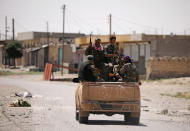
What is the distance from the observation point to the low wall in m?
41.5

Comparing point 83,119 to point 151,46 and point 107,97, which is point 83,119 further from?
point 151,46

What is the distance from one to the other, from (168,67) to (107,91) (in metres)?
29.5

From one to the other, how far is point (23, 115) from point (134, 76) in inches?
153

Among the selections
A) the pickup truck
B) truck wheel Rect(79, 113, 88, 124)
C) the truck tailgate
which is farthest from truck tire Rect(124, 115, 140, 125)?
truck wheel Rect(79, 113, 88, 124)

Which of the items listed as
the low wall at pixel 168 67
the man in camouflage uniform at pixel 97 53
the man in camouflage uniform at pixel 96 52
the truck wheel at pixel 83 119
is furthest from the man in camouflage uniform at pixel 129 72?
the low wall at pixel 168 67

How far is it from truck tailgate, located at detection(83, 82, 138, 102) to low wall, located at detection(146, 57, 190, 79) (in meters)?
Answer: 28.9

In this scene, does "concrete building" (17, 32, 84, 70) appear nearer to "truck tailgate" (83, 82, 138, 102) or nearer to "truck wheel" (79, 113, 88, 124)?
"truck wheel" (79, 113, 88, 124)

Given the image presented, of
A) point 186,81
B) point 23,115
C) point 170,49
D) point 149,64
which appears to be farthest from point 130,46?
point 23,115

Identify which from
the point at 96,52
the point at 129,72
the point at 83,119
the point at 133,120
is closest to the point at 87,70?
the point at 96,52

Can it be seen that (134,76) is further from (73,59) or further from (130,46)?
(73,59)

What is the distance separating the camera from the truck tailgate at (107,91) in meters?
12.9

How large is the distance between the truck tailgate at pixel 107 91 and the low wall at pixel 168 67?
2886cm

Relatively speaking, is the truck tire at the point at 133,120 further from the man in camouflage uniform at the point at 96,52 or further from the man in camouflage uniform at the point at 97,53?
the man in camouflage uniform at the point at 96,52

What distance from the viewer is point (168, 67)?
41.8 metres
